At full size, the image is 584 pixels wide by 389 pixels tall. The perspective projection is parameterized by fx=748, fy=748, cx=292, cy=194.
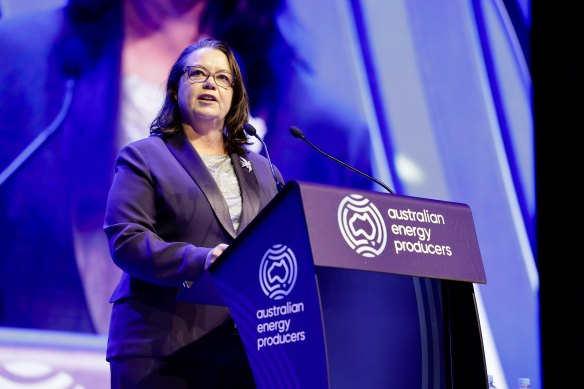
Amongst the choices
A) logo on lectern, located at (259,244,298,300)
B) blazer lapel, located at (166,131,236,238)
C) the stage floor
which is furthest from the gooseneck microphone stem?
logo on lectern, located at (259,244,298,300)

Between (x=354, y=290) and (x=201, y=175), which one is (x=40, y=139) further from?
(x=354, y=290)

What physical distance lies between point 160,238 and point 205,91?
516 mm

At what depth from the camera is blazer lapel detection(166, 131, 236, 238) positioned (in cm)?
189

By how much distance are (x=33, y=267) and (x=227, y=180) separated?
61.2 inches

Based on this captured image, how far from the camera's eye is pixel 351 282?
5.08ft

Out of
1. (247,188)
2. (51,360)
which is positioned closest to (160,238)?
(247,188)

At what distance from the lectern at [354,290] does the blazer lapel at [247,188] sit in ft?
1.22

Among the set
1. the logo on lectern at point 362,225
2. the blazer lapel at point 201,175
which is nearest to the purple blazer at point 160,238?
the blazer lapel at point 201,175

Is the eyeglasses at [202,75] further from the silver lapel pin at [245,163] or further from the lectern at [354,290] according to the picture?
the lectern at [354,290]

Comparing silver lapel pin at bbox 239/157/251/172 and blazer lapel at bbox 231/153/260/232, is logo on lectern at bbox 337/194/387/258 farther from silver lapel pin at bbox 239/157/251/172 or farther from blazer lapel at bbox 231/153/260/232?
silver lapel pin at bbox 239/157/251/172

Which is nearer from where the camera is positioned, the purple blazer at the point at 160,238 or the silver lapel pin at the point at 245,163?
the purple blazer at the point at 160,238

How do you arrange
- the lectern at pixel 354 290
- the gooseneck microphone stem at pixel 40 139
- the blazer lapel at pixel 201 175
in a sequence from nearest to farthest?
1. the lectern at pixel 354 290
2. the blazer lapel at pixel 201 175
3. the gooseneck microphone stem at pixel 40 139

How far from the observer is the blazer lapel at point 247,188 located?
6.46 ft

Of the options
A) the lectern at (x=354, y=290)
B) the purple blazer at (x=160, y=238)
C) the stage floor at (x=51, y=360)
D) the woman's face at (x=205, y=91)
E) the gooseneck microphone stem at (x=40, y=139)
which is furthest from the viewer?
the gooseneck microphone stem at (x=40, y=139)
